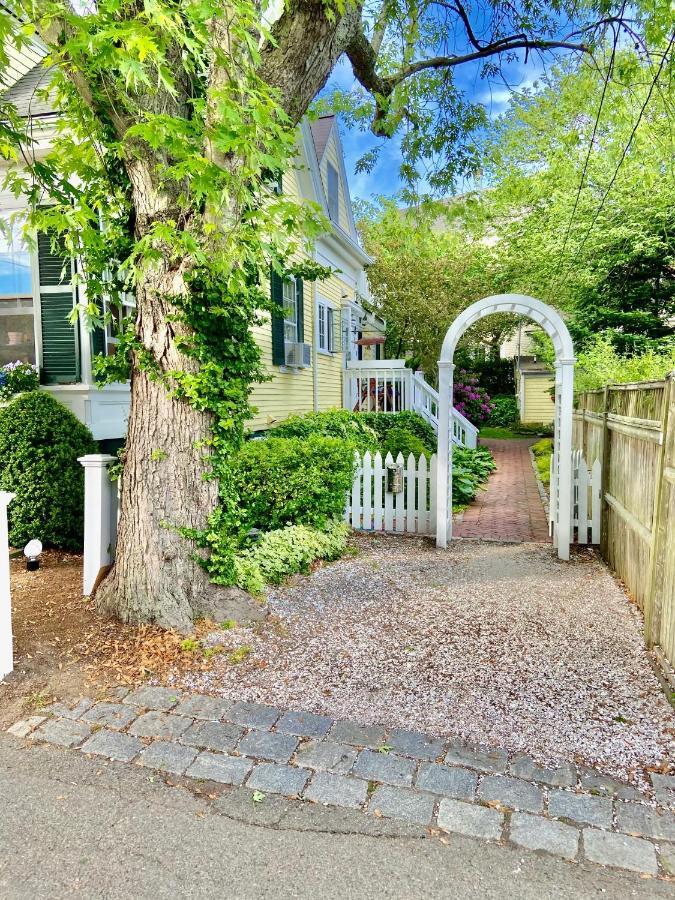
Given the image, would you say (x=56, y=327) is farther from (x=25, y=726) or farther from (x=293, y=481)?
(x=25, y=726)

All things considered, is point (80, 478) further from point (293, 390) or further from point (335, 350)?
point (335, 350)

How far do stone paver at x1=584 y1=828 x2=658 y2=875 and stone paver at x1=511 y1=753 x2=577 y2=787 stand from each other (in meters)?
0.30

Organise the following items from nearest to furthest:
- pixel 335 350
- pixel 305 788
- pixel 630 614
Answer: pixel 305 788
pixel 630 614
pixel 335 350

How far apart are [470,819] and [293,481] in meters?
3.69

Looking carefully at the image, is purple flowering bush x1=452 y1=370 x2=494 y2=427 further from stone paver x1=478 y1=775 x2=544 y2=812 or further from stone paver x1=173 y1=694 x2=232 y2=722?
stone paver x1=478 y1=775 x2=544 y2=812

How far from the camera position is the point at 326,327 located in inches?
557

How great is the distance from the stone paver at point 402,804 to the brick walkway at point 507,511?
200 inches

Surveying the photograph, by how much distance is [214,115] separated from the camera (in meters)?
3.68

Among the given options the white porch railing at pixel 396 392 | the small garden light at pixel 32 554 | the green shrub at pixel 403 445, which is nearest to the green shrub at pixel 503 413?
the white porch railing at pixel 396 392

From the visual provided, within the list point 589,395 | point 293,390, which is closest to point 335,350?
point 293,390

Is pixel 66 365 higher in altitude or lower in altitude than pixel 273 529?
higher

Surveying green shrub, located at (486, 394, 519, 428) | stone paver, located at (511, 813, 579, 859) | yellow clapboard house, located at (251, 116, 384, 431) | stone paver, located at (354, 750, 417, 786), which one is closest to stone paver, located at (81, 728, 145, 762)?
stone paver, located at (354, 750, 417, 786)

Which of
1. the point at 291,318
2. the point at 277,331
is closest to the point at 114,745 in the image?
the point at 277,331

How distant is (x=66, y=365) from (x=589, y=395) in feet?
23.0
